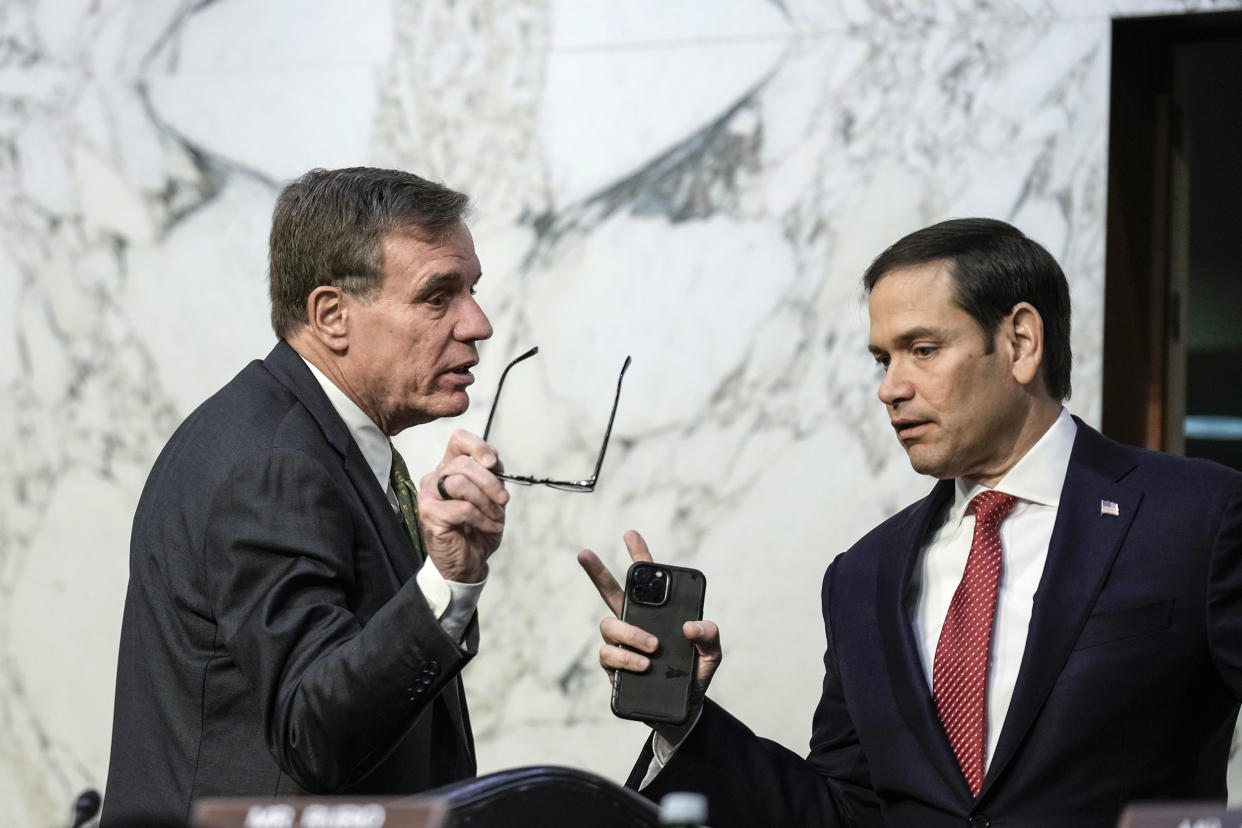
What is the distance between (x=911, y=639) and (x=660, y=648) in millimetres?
395

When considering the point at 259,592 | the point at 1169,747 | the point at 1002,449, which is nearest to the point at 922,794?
the point at 1169,747

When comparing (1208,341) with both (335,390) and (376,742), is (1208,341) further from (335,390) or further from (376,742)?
(376,742)

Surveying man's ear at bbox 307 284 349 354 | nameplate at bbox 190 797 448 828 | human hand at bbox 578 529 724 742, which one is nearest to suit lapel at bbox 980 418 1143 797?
human hand at bbox 578 529 724 742

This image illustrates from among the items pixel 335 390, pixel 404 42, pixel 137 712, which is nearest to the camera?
pixel 137 712

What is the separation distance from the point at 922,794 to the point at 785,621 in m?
1.21

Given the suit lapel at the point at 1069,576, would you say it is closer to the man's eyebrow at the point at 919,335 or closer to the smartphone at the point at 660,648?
Result: the man's eyebrow at the point at 919,335

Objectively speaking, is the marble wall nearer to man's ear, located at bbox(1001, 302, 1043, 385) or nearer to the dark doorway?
the dark doorway

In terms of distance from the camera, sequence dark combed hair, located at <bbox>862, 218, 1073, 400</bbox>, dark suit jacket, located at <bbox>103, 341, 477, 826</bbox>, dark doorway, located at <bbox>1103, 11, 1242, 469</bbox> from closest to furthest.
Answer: dark suit jacket, located at <bbox>103, 341, 477, 826</bbox> → dark combed hair, located at <bbox>862, 218, 1073, 400</bbox> → dark doorway, located at <bbox>1103, 11, 1242, 469</bbox>

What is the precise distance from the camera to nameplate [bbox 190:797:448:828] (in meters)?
1.15

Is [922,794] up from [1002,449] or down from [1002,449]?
down

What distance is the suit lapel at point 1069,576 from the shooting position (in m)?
2.07

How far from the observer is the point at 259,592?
1.80m

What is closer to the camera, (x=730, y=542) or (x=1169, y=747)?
(x=1169, y=747)

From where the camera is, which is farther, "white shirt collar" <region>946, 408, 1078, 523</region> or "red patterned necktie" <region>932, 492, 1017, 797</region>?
"white shirt collar" <region>946, 408, 1078, 523</region>
